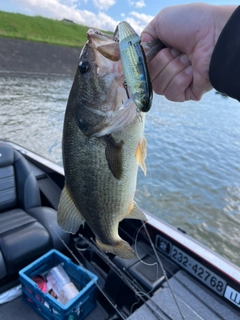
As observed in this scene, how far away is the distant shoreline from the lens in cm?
2071

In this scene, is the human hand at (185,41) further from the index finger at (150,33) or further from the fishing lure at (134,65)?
the fishing lure at (134,65)

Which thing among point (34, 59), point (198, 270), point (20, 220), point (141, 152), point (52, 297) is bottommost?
point (34, 59)

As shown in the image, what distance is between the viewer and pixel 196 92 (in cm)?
153

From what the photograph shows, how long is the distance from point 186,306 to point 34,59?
23.2m

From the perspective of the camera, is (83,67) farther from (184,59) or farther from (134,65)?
(184,59)

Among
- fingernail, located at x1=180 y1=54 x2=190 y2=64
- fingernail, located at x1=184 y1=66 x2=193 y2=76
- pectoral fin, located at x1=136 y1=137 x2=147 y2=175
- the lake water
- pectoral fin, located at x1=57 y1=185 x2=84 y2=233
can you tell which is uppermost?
fingernail, located at x1=180 y1=54 x2=190 y2=64

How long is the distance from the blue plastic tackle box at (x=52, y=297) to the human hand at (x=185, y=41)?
1992 mm

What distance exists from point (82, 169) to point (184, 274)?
1.95 metres

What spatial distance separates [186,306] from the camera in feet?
7.82

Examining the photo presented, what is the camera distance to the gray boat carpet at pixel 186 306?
7.54 feet

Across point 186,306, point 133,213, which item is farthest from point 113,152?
point 186,306

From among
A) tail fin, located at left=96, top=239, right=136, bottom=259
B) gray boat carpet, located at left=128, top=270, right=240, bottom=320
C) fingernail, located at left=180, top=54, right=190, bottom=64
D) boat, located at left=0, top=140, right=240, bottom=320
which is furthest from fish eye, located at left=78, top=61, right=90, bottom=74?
gray boat carpet, located at left=128, top=270, right=240, bottom=320

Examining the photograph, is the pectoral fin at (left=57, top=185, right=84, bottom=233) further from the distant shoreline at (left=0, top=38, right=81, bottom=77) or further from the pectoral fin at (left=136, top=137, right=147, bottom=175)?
the distant shoreline at (left=0, top=38, right=81, bottom=77)

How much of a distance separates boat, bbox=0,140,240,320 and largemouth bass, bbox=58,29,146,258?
94 cm
